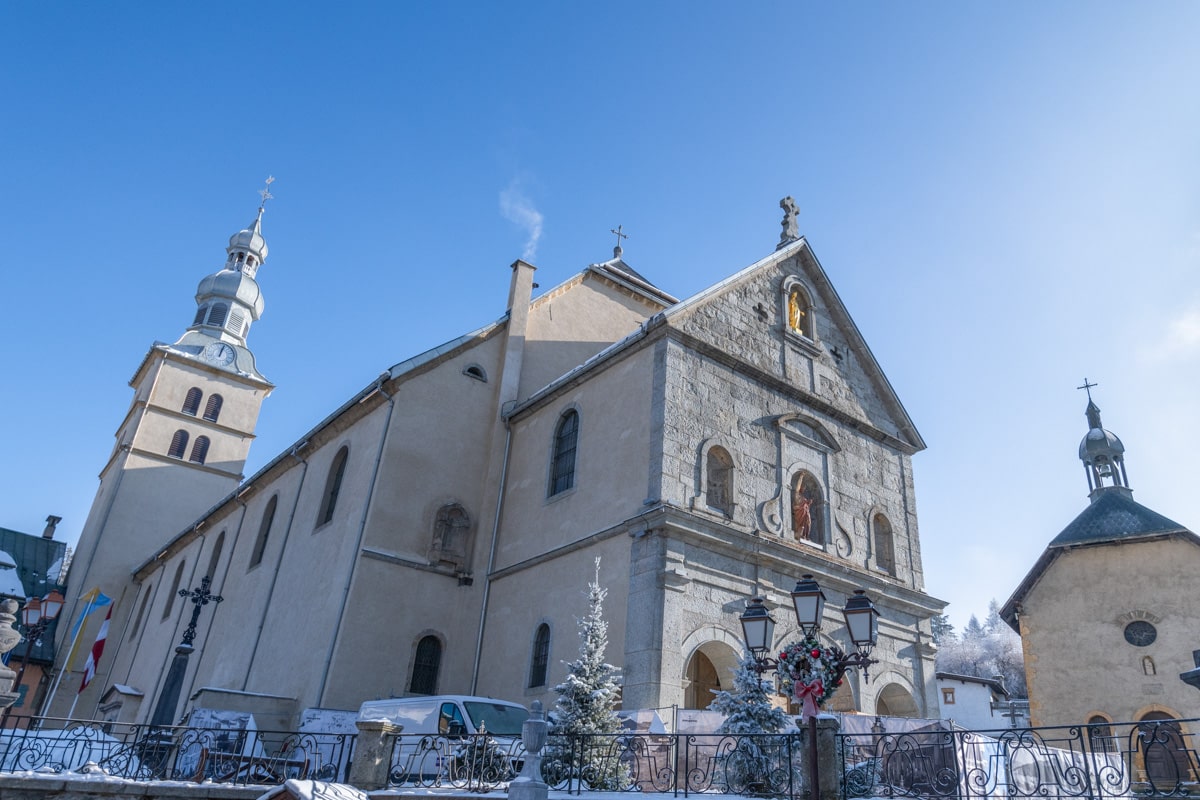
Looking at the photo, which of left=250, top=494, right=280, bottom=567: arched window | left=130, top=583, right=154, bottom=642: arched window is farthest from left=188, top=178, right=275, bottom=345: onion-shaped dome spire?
left=250, top=494, right=280, bottom=567: arched window

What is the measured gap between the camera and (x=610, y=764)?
39.3 ft

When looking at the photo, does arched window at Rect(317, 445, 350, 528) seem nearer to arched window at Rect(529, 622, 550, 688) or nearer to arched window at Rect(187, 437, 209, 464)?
arched window at Rect(529, 622, 550, 688)

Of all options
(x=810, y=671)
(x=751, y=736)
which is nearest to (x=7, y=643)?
(x=751, y=736)

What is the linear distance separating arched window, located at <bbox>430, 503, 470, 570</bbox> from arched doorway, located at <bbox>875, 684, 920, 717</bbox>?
Result: 32.6 ft

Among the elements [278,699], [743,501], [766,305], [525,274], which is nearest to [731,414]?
[743,501]

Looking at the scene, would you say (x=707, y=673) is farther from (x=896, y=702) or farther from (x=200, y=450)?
(x=200, y=450)

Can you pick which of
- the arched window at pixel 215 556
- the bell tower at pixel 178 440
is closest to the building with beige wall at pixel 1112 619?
the arched window at pixel 215 556

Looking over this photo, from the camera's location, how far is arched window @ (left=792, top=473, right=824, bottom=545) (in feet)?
61.7

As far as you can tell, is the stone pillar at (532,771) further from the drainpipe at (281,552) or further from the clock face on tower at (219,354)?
the clock face on tower at (219,354)

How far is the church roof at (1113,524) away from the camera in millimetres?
28359

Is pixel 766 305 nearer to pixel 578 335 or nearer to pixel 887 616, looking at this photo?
pixel 578 335

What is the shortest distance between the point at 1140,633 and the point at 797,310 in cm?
1612

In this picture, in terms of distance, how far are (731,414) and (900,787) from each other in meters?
8.88

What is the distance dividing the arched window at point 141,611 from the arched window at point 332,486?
19961 millimetres
